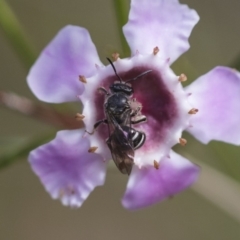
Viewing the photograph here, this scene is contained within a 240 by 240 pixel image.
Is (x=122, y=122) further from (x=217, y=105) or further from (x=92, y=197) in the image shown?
(x=92, y=197)

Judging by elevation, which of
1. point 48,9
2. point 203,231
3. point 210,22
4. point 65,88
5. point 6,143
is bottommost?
point 203,231

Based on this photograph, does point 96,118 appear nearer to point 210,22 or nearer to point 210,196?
point 210,196

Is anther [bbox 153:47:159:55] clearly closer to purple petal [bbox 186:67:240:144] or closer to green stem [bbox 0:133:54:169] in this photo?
purple petal [bbox 186:67:240:144]

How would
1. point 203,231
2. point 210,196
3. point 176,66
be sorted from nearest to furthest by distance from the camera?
point 176,66 → point 210,196 → point 203,231

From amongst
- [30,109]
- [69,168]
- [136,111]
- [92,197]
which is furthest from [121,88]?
[92,197]

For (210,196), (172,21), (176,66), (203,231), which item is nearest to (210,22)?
(203,231)

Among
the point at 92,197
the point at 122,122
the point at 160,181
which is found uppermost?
the point at 122,122

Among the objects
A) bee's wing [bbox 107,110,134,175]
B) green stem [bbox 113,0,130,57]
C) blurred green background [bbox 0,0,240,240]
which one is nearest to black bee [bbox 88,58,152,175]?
bee's wing [bbox 107,110,134,175]
